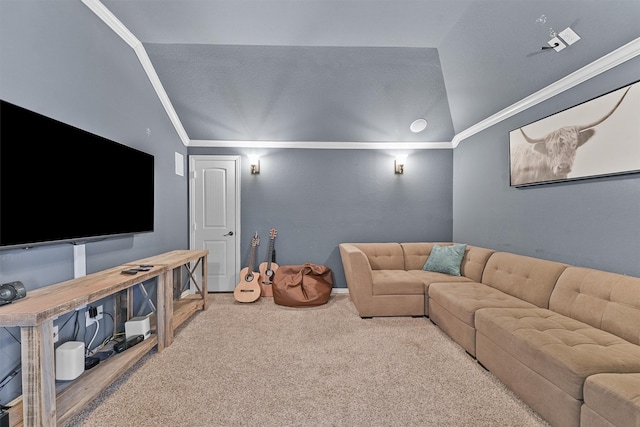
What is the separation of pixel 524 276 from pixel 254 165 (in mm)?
3530

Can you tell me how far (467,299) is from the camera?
253 cm

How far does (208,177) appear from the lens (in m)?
4.20

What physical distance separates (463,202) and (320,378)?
10.6 feet

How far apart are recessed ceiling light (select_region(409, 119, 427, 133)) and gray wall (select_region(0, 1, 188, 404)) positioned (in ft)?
10.9

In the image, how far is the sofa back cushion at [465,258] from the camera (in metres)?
3.23

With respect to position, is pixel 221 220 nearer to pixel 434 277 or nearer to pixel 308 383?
pixel 308 383

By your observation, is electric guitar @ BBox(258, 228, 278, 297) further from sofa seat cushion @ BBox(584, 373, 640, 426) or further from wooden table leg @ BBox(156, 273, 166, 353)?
sofa seat cushion @ BBox(584, 373, 640, 426)

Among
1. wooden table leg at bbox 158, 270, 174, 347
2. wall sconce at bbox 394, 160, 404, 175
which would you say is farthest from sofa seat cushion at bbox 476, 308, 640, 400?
wooden table leg at bbox 158, 270, 174, 347

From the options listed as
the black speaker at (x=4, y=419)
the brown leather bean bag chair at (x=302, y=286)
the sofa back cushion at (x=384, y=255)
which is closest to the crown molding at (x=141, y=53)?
the brown leather bean bag chair at (x=302, y=286)

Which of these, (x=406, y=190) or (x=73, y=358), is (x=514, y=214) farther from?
(x=73, y=358)

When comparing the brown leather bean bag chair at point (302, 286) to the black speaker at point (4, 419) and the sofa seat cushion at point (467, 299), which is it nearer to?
the sofa seat cushion at point (467, 299)

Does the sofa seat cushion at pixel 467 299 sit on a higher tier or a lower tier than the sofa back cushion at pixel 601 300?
lower

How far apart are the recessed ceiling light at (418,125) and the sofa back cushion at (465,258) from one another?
1659mm

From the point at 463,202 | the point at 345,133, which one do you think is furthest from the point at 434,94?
the point at 463,202
